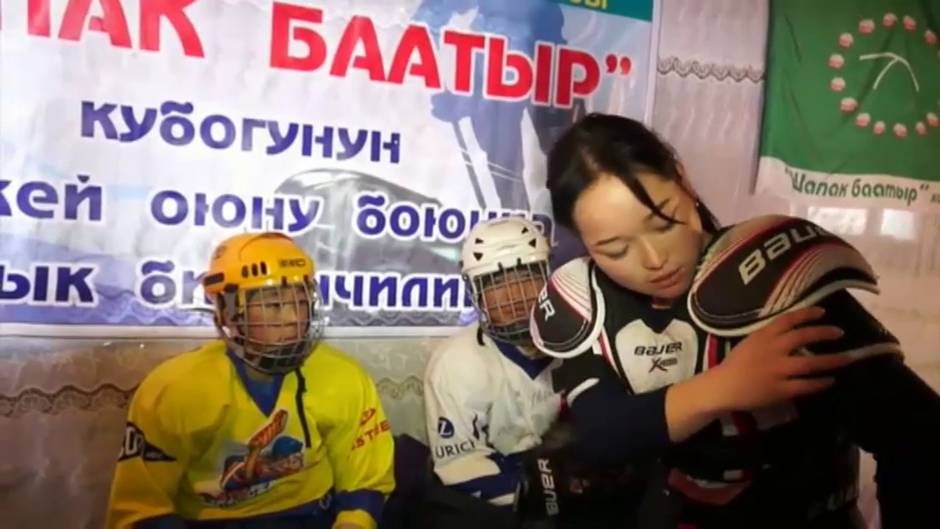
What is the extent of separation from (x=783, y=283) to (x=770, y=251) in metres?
0.04

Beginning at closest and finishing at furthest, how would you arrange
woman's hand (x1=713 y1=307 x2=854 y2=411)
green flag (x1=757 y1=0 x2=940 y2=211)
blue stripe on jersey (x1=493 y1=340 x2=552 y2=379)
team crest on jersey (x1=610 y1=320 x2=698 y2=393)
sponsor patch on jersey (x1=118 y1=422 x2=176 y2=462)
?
woman's hand (x1=713 y1=307 x2=854 y2=411), team crest on jersey (x1=610 y1=320 x2=698 y2=393), sponsor patch on jersey (x1=118 y1=422 x2=176 y2=462), blue stripe on jersey (x1=493 y1=340 x2=552 y2=379), green flag (x1=757 y1=0 x2=940 y2=211)

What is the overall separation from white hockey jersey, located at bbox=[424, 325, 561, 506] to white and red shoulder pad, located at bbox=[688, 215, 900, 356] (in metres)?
0.46

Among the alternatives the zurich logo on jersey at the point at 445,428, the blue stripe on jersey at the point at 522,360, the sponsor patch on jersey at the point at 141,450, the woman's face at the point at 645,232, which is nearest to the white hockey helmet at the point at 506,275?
the blue stripe on jersey at the point at 522,360

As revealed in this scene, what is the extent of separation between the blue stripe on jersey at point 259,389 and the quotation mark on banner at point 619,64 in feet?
2.48

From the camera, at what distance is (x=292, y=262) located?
1223 mm

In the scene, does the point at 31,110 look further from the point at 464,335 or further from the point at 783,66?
the point at 783,66

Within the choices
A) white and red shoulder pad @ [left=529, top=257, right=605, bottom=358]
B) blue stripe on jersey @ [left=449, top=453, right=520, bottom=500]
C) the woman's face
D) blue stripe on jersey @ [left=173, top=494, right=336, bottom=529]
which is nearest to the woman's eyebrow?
the woman's face

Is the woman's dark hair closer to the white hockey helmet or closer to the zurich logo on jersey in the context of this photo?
the white hockey helmet

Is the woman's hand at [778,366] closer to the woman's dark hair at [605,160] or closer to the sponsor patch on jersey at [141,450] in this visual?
the woman's dark hair at [605,160]

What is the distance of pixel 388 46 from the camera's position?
1.42 metres

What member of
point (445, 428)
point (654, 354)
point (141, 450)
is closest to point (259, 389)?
point (141, 450)

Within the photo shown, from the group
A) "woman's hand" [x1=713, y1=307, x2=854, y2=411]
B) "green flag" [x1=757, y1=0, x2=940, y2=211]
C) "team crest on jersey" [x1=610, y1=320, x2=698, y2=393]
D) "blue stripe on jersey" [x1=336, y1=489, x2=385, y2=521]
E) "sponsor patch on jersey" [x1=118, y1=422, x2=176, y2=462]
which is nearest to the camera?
"woman's hand" [x1=713, y1=307, x2=854, y2=411]

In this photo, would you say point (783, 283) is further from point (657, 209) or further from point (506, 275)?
point (506, 275)

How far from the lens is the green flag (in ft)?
5.56
